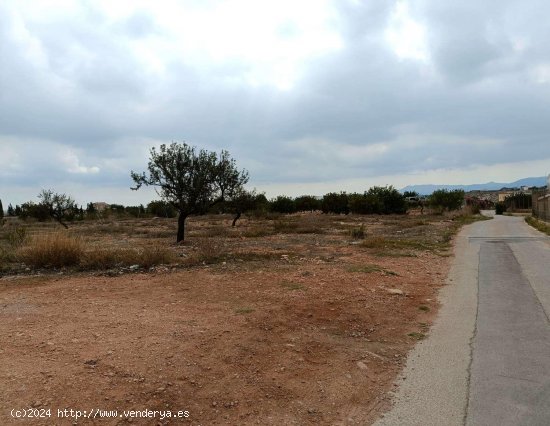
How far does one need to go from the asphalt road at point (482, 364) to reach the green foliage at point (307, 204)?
213ft

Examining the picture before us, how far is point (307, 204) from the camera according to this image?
75.1m

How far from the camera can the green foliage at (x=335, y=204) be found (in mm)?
70938

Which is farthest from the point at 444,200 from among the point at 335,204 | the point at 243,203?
the point at 243,203

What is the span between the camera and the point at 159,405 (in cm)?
388

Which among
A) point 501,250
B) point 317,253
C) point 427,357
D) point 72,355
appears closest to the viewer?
point 72,355

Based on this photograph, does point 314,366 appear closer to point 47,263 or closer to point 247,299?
point 247,299

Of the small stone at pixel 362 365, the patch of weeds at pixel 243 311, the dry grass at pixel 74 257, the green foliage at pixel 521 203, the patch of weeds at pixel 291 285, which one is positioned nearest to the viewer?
the small stone at pixel 362 365

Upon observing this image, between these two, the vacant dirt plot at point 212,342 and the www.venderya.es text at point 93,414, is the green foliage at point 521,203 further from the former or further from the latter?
the www.venderya.es text at point 93,414

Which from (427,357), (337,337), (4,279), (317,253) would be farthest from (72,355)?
(317,253)

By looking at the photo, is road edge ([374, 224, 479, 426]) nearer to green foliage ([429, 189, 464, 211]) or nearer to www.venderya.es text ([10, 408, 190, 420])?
www.venderya.es text ([10, 408, 190, 420])

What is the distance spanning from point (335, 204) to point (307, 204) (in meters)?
5.62

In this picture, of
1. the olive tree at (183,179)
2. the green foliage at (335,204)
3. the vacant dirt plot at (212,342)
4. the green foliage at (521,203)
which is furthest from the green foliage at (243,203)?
the green foliage at (521,203)

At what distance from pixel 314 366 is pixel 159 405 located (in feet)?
5.93

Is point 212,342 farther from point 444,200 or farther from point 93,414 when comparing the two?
point 444,200
